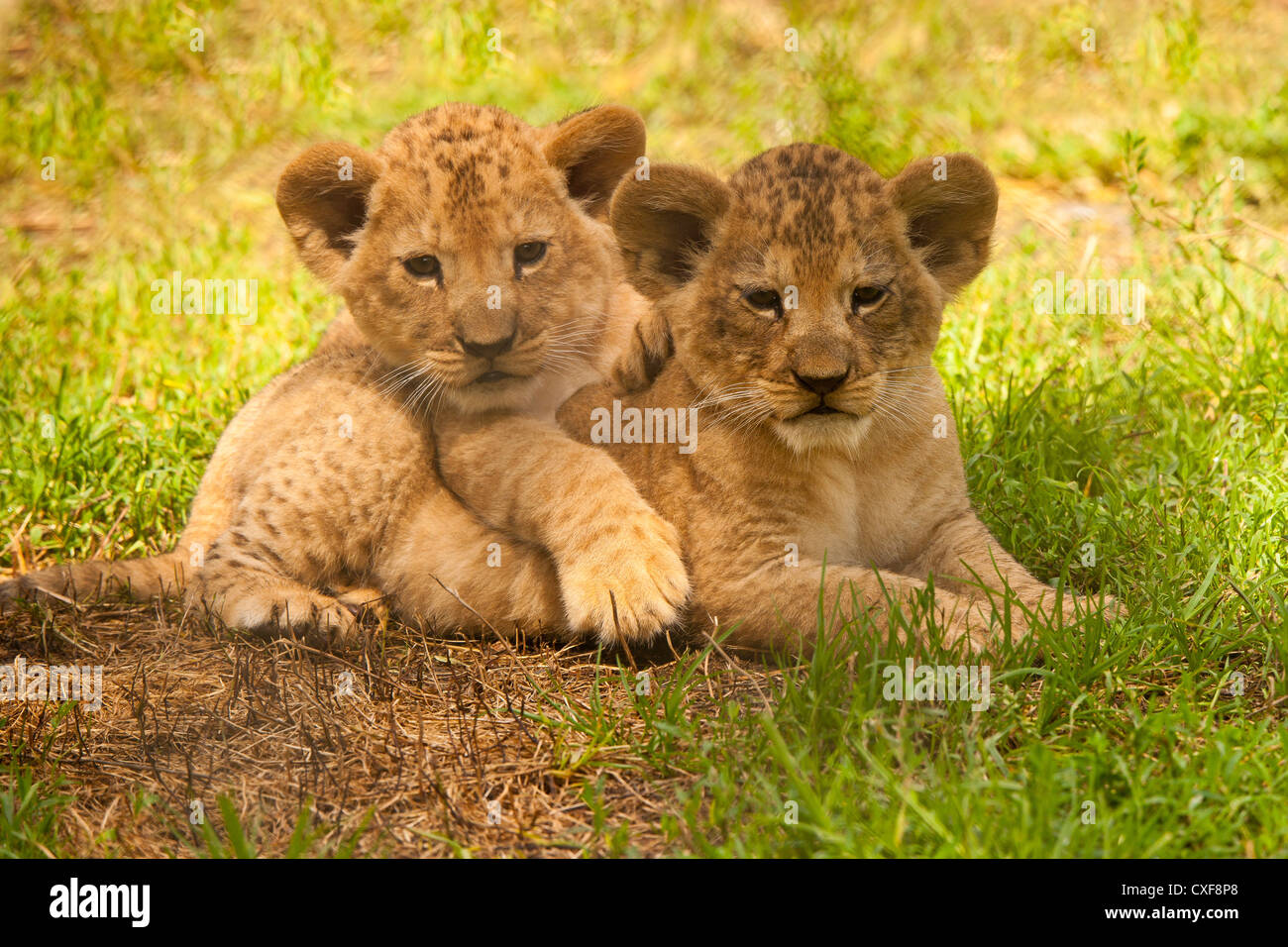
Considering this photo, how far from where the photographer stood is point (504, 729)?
3852 mm

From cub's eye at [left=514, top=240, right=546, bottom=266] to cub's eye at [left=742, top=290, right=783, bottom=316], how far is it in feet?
3.02

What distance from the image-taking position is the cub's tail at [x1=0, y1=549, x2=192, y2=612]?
16.4 ft

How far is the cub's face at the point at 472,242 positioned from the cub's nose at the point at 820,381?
1.08m

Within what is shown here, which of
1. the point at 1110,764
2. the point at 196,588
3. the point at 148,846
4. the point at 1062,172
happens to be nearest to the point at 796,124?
the point at 1062,172

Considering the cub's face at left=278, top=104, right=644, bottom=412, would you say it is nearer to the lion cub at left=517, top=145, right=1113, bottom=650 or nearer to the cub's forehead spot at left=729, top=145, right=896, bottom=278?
the lion cub at left=517, top=145, right=1113, bottom=650

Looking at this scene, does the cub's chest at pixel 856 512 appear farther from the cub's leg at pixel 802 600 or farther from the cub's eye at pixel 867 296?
the cub's eye at pixel 867 296

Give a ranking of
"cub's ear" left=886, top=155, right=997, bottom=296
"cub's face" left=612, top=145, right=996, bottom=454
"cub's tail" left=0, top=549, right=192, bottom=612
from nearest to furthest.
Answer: "cub's face" left=612, top=145, right=996, bottom=454 < "cub's ear" left=886, top=155, right=997, bottom=296 < "cub's tail" left=0, top=549, right=192, bottom=612

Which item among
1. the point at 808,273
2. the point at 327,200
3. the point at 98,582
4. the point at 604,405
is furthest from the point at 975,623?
the point at 98,582

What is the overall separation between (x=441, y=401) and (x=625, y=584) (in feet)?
3.88

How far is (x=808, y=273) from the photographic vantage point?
404cm

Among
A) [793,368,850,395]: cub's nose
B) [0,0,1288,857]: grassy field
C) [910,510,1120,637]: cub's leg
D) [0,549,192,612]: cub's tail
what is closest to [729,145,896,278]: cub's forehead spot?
[793,368,850,395]: cub's nose

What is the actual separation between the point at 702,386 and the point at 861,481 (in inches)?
25.4

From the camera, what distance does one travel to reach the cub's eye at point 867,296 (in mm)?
4098

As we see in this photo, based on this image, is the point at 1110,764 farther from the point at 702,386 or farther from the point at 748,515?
the point at 702,386
